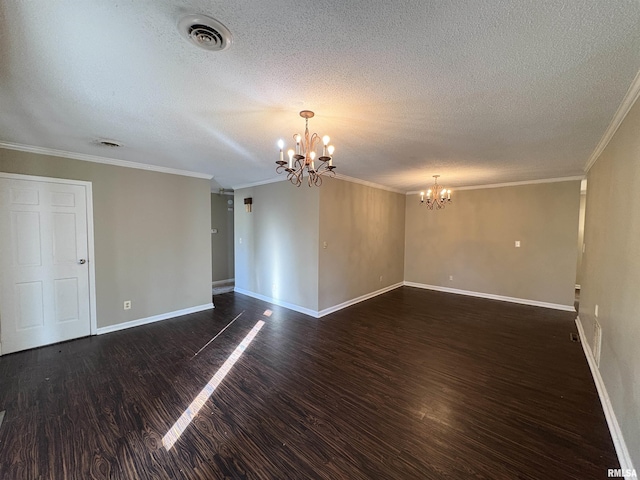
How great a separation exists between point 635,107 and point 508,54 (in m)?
1.30

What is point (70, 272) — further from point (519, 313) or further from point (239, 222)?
point (519, 313)

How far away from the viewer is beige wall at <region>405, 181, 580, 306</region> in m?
5.00

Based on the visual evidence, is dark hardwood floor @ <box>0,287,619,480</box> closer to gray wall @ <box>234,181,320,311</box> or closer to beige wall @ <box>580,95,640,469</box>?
beige wall @ <box>580,95,640,469</box>

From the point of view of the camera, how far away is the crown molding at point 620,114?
1.79 meters

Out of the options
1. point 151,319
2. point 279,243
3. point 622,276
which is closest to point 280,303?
point 279,243

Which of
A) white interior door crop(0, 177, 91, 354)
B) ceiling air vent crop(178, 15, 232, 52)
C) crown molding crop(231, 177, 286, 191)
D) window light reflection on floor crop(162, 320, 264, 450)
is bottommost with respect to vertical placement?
window light reflection on floor crop(162, 320, 264, 450)

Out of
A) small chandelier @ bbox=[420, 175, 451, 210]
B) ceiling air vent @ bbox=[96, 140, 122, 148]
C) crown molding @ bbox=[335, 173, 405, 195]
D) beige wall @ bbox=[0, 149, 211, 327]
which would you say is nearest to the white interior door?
beige wall @ bbox=[0, 149, 211, 327]

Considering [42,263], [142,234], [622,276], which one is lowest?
[42,263]

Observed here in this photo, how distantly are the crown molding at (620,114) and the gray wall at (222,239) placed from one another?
22.4 ft

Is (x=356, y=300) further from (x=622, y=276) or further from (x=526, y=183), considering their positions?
(x=526, y=183)

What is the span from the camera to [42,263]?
3.33 metres

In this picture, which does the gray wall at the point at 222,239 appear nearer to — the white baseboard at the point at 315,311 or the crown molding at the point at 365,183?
the white baseboard at the point at 315,311

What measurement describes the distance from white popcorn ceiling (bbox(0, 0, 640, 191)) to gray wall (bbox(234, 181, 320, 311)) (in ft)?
5.84

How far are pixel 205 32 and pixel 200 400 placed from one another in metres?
2.71
